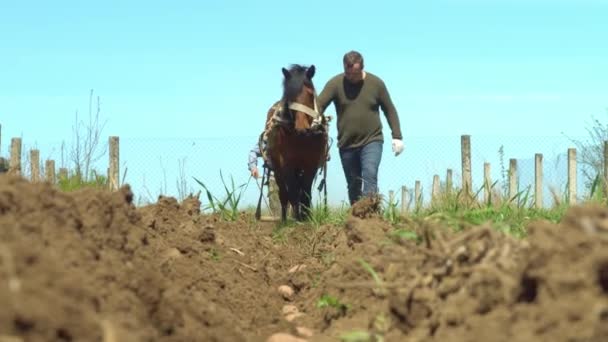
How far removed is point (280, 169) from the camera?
13.3 m

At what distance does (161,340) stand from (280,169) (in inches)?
382

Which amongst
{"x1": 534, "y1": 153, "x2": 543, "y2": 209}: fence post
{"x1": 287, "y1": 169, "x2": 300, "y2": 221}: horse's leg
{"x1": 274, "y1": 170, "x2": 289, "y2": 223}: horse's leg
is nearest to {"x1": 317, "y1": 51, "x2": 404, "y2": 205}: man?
{"x1": 287, "y1": 169, "x2": 300, "y2": 221}: horse's leg

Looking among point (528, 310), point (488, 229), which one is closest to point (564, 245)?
point (528, 310)

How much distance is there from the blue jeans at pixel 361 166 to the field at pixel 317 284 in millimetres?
5821

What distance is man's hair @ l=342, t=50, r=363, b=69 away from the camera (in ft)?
40.0

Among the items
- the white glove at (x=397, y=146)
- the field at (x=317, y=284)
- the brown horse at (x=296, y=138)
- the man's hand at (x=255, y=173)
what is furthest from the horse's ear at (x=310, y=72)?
the field at (x=317, y=284)

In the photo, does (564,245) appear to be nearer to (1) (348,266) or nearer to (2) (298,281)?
(1) (348,266)

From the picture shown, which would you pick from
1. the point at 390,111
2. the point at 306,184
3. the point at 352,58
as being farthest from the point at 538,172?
the point at 352,58

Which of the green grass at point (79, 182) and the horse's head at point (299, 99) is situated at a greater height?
the horse's head at point (299, 99)

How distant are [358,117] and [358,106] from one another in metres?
0.15

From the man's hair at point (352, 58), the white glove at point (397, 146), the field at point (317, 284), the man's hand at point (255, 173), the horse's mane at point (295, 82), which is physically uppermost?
the man's hair at point (352, 58)

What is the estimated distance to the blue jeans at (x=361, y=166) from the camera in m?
12.2

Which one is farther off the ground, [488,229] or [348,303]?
[488,229]

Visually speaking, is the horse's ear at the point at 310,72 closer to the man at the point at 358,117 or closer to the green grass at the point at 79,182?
the man at the point at 358,117
